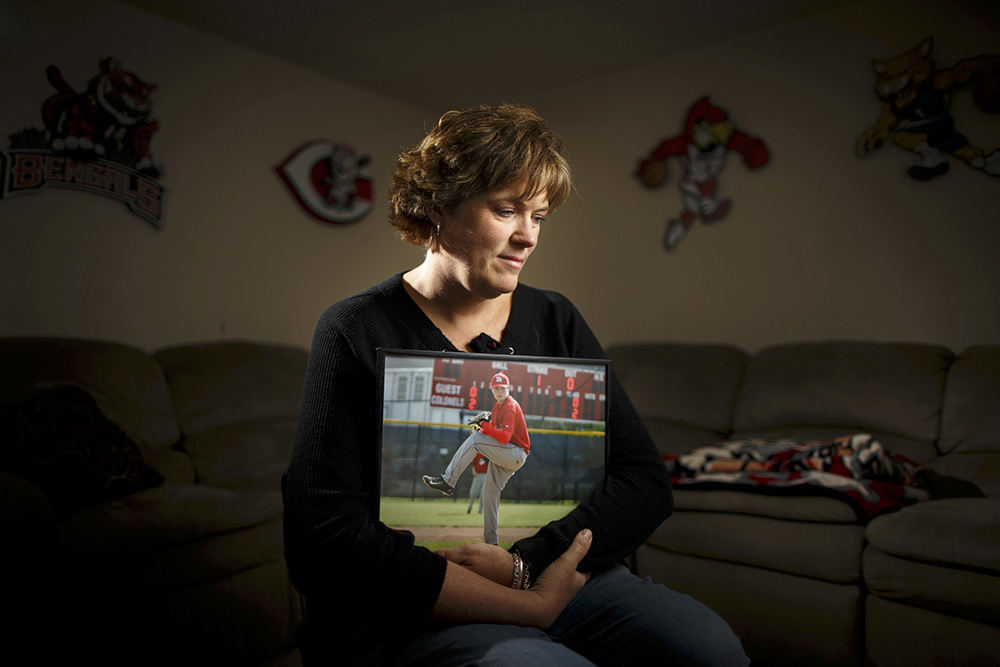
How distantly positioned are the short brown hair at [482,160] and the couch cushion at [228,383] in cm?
207

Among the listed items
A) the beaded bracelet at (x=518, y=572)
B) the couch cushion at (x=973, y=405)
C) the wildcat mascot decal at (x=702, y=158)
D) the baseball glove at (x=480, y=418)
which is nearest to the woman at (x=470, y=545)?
the beaded bracelet at (x=518, y=572)

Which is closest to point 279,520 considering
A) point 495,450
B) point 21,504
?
point 21,504

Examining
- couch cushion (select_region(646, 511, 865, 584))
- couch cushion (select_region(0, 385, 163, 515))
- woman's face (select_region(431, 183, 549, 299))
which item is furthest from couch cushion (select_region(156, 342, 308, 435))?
woman's face (select_region(431, 183, 549, 299))

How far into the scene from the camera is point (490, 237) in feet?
2.95

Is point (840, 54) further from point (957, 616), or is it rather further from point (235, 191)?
point (235, 191)

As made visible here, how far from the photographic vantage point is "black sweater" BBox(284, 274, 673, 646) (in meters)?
0.77

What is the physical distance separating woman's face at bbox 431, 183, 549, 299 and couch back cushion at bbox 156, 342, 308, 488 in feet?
6.34

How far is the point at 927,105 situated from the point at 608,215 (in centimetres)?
164

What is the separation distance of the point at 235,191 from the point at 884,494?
10.4 ft

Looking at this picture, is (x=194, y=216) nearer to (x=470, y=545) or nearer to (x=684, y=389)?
(x=684, y=389)

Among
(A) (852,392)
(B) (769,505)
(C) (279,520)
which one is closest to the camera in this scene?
(B) (769,505)

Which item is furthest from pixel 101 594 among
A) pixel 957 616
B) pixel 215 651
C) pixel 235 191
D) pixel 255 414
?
pixel 235 191

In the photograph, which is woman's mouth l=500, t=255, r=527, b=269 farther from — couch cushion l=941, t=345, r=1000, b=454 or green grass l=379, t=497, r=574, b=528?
couch cushion l=941, t=345, r=1000, b=454

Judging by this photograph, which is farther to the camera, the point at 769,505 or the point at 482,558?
the point at 769,505
